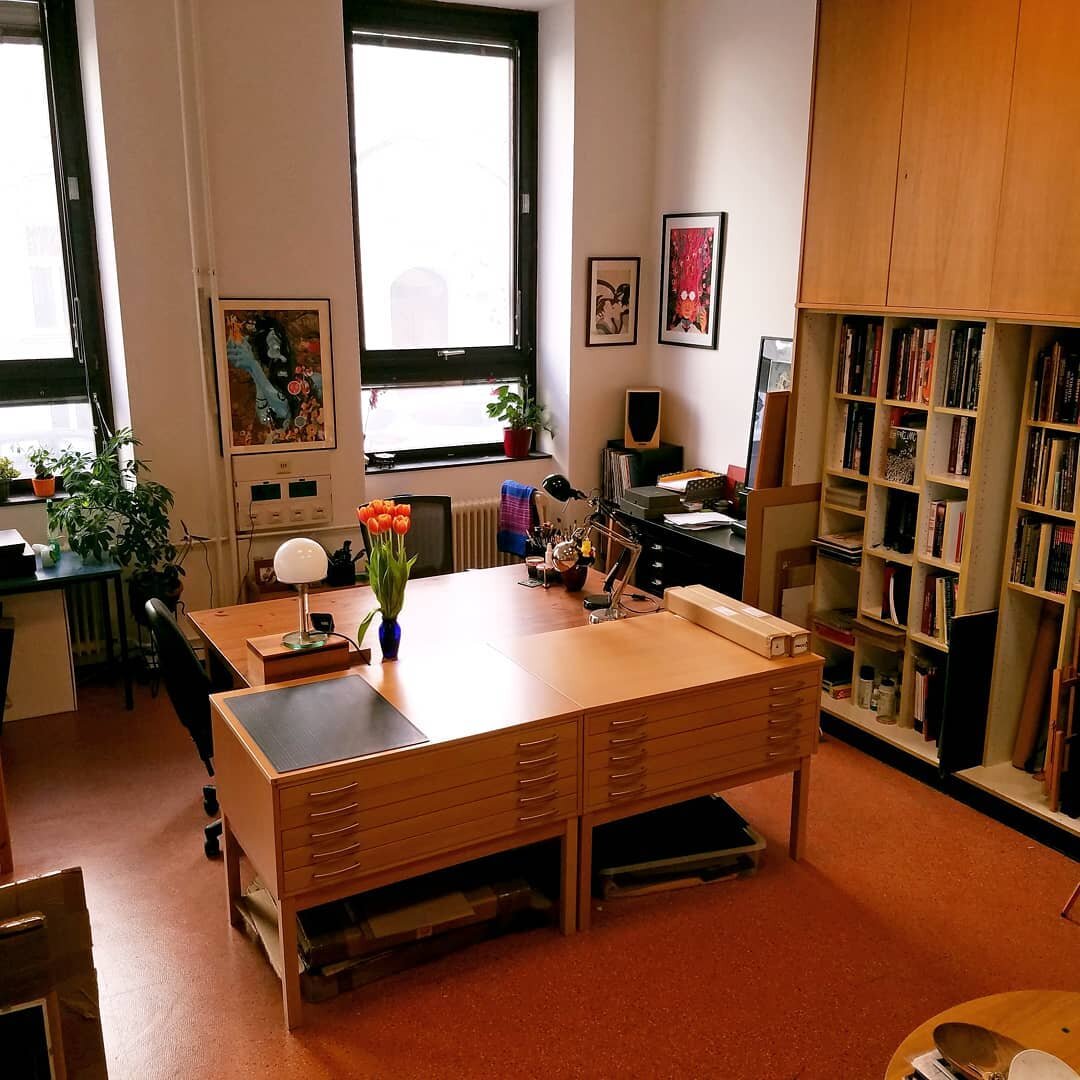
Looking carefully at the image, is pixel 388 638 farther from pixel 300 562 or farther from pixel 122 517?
pixel 122 517

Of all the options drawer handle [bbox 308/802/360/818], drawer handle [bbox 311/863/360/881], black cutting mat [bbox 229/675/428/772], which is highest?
black cutting mat [bbox 229/675/428/772]

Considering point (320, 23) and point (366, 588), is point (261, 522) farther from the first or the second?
point (320, 23)

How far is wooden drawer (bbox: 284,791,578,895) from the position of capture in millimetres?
3020

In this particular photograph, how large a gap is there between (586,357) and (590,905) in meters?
3.74

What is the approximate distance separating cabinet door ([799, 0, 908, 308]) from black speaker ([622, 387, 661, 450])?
1.86m

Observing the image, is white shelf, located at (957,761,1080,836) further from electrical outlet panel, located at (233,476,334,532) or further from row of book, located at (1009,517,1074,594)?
electrical outlet panel, located at (233,476,334,532)

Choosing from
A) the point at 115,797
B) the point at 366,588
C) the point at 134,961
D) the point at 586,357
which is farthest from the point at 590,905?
the point at 586,357

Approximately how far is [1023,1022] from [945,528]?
2310mm

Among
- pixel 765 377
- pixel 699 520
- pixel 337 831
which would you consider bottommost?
pixel 337 831

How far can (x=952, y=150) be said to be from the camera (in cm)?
404

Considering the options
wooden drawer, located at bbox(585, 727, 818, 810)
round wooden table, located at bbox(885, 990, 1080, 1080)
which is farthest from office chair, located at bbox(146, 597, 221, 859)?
round wooden table, located at bbox(885, 990, 1080, 1080)

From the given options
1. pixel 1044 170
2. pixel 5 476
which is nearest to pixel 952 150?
pixel 1044 170

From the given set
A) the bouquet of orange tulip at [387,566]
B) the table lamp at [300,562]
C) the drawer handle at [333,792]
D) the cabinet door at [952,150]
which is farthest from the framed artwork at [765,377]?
the drawer handle at [333,792]

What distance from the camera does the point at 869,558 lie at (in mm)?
4828
